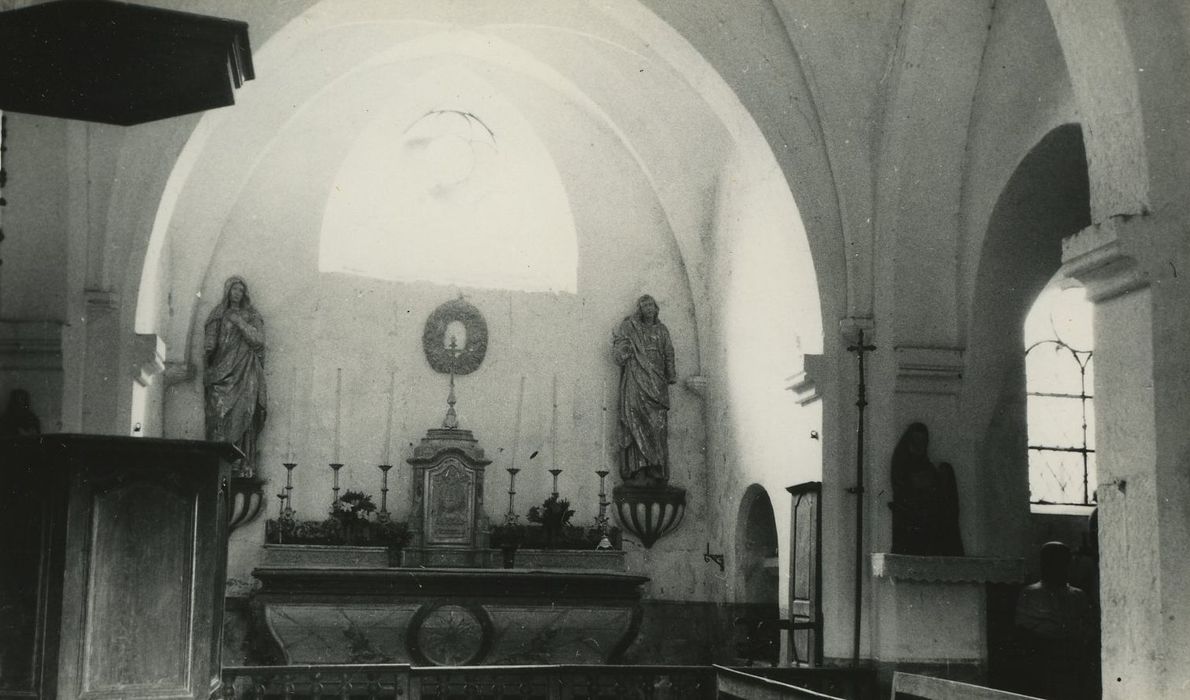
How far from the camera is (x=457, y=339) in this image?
13664 millimetres

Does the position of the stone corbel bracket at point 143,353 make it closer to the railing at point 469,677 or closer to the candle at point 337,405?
the railing at point 469,677

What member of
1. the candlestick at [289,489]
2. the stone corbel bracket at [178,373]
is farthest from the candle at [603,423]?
the stone corbel bracket at [178,373]

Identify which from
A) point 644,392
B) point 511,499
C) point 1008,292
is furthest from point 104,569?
point 644,392

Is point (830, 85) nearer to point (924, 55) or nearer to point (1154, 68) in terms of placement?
point (924, 55)

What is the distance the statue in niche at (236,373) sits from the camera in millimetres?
12719

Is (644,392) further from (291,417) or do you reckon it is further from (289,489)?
(289,489)

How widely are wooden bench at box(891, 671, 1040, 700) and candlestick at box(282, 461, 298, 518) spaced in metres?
6.55

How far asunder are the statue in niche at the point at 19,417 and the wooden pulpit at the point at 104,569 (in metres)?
3.79

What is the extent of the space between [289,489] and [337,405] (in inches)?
38.6

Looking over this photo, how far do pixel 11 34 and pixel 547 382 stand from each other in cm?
922

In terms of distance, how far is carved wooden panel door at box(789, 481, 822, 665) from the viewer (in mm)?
9875

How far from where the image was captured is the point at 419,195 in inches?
566

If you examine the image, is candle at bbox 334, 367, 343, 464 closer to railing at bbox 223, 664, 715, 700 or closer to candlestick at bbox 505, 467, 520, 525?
candlestick at bbox 505, 467, 520, 525

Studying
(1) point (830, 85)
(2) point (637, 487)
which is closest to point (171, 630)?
(1) point (830, 85)
